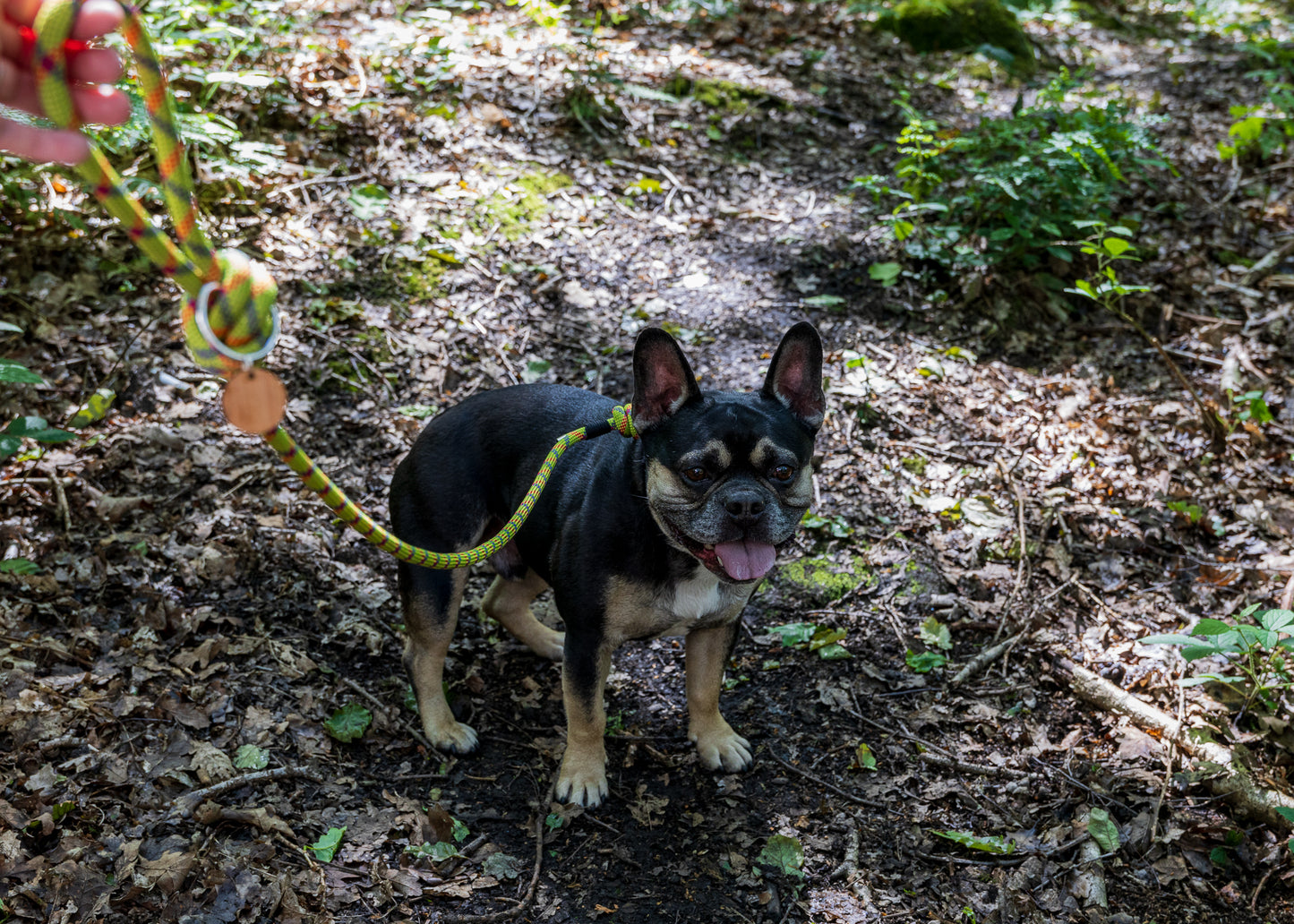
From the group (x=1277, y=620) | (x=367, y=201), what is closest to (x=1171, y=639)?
(x=1277, y=620)

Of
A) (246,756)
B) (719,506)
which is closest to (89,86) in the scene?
(719,506)

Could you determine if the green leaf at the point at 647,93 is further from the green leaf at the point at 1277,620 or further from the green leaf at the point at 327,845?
the green leaf at the point at 327,845

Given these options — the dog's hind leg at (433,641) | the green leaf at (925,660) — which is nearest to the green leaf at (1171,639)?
the green leaf at (925,660)

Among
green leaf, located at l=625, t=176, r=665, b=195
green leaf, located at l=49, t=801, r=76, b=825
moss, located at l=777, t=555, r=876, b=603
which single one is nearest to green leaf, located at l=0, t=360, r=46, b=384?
green leaf, located at l=49, t=801, r=76, b=825

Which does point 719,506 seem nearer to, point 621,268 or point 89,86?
point 89,86

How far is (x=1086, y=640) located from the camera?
5430 millimetres

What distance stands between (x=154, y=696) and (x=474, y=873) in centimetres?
180

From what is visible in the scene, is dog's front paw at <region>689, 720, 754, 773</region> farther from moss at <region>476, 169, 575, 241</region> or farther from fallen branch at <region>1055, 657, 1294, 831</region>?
moss at <region>476, 169, 575, 241</region>

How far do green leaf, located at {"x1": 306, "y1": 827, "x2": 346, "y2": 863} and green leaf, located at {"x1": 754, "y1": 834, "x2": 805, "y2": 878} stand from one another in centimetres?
189

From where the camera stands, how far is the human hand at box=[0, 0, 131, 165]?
1.77m

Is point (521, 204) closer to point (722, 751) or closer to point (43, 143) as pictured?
point (722, 751)

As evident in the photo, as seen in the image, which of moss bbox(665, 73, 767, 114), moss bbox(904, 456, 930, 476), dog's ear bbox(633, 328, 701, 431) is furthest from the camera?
moss bbox(665, 73, 767, 114)

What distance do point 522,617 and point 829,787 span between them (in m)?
2.02

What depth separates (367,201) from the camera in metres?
8.17
